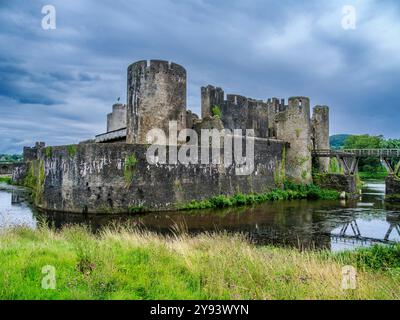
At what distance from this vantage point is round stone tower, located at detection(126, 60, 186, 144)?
21766 millimetres

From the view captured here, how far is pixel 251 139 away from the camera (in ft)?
84.7

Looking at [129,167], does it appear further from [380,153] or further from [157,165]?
[380,153]

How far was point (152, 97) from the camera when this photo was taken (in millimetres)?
21781

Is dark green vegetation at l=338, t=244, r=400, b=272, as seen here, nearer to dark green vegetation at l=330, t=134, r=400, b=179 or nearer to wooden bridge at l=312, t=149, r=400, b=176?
wooden bridge at l=312, t=149, r=400, b=176

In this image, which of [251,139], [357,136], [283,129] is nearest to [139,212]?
[251,139]

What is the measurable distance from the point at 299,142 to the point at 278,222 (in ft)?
50.0

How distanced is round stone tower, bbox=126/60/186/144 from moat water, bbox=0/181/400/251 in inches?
255

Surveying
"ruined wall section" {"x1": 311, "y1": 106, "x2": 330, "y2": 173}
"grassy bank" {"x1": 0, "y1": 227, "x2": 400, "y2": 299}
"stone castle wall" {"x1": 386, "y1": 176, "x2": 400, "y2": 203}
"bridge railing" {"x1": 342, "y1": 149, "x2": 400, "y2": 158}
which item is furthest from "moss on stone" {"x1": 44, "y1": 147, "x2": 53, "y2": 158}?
"ruined wall section" {"x1": 311, "y1": 106, "x2": 330, "y2": 173}

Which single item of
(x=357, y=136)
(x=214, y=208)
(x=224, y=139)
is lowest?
(x=214, y=208)

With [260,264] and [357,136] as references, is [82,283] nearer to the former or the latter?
[260,264]

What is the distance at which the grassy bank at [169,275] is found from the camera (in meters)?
4.97

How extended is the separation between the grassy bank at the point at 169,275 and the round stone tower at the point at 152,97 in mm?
14950

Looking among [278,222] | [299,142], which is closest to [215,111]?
[299,142]
